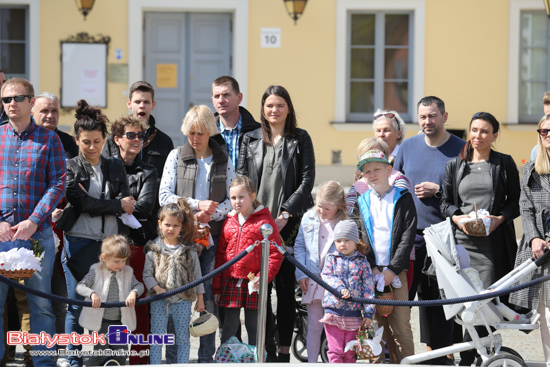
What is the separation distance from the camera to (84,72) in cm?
1277

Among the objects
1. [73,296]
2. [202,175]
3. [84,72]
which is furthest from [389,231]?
[84,72]

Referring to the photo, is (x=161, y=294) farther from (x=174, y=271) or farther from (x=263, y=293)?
(x=263, y=293)

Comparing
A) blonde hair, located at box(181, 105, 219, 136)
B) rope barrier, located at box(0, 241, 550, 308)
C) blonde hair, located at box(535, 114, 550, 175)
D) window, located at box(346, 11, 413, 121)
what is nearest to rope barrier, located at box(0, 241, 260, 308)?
rope barrier, located at box(0, 241, 550, 308)

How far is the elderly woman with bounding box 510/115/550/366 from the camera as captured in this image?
18.4 ft

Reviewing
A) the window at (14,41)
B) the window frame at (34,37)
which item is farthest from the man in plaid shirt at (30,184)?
the window at (14,41)

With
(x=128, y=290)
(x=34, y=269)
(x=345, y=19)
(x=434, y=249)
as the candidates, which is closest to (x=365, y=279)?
(x=434, y=249)

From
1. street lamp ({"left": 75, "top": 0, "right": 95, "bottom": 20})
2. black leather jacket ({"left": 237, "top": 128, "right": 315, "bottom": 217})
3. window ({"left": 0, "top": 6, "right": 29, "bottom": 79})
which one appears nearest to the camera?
black leather jacket ({"left": 237, "top": 128, "right": 315, "bottom": 217})

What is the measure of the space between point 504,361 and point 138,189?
269 cm

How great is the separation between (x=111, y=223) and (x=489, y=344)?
2627mm

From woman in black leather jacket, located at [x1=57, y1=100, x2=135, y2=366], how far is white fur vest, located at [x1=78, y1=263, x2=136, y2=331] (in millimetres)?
136

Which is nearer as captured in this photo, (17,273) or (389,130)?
(17,273)

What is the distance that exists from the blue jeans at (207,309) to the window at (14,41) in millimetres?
8160

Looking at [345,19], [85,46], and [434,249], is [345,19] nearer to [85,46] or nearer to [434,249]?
[85,46]

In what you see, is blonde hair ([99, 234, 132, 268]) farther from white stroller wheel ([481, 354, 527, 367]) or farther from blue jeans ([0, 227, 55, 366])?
white stroller wheel ([481, 354, 527, 367])
